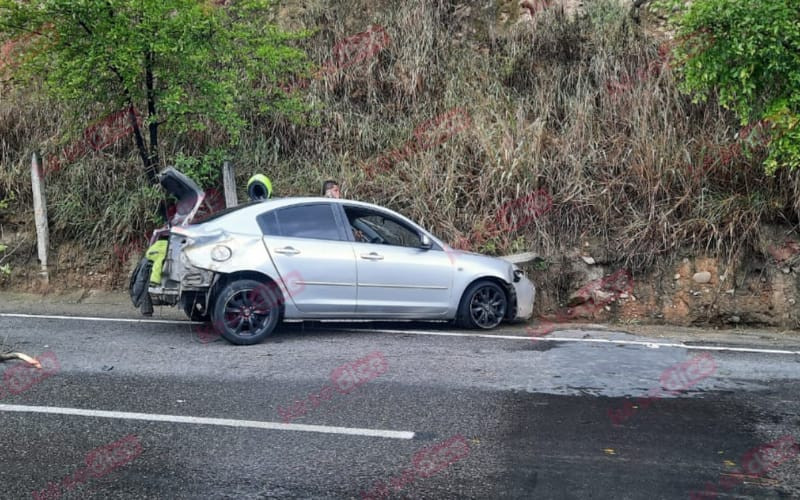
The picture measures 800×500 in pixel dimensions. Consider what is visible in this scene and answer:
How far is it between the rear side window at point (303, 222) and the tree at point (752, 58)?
5124mm

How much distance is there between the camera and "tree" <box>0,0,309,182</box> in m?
10.8

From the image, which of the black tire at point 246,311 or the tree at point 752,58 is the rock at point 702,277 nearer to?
the tree at point 752,58

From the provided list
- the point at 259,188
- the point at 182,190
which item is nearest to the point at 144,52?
the point at 182,190

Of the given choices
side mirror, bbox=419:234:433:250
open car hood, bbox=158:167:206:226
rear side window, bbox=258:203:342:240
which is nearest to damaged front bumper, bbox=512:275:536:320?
side mirror, bbox=419:234:433:250

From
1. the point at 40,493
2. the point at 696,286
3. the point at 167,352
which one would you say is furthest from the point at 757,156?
the point at 40,493

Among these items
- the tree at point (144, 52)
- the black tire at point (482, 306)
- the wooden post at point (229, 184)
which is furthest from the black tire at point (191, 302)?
the wooden post at point (229, 184)

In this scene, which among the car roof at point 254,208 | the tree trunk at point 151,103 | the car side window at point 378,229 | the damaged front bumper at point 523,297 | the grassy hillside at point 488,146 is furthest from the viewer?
the grassy hillside at point 488,146

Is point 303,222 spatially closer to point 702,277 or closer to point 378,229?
point 378,229

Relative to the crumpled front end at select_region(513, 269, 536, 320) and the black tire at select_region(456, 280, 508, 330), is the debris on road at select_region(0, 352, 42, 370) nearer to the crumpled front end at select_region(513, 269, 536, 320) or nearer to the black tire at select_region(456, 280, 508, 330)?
the black tire at select_region(456, 280, 508, 330)

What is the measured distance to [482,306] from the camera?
959cm

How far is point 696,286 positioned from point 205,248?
23.0 ft

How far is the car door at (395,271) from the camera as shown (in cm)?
898

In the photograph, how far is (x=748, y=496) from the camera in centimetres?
432

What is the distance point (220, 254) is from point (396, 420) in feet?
11.5
